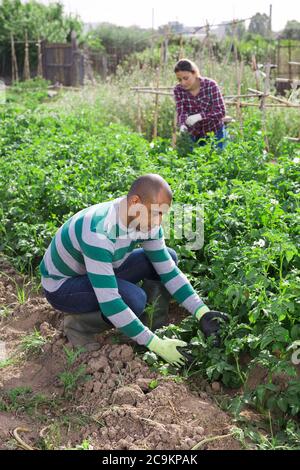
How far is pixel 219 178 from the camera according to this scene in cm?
518

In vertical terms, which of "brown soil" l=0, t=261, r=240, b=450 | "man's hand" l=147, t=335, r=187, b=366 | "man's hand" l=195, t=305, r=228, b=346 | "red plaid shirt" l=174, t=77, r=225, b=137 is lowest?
"brown soil" l=0, t=261, r=240, b=450

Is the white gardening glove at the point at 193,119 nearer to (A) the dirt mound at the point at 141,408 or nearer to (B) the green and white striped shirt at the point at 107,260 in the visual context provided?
(B) the green and white striped shirt at the point at 107,260

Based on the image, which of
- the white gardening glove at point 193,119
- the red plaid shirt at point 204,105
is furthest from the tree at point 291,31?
the white gardening glove at point 193,119

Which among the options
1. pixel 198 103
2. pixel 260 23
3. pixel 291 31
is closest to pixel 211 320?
pixel 198 103

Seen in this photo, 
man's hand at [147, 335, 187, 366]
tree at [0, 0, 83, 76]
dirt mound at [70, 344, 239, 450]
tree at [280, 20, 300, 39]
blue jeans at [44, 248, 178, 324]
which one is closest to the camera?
dirt mound at [70, 344, 239, 450]

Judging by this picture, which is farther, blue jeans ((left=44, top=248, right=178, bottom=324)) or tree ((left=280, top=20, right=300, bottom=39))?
tree ((left=280, top=20, right=300, bottom=39))

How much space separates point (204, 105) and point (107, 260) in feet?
12.4

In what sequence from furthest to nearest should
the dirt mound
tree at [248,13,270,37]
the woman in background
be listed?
tree at [248,13,270,37] → the woman in background → the dirt mound

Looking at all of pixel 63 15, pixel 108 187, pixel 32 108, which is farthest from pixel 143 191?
pixel 63 15

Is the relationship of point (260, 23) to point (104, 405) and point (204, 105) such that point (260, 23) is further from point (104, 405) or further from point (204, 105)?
point (104, 405)

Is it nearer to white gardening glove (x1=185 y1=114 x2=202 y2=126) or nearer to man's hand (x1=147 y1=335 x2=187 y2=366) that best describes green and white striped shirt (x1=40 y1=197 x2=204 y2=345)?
man's hand (x1=147 y1=335 x2=187 y2=366)

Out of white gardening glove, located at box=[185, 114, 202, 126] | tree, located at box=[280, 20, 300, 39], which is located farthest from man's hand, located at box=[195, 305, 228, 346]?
tree, located at box=[280, 20, 300, 39]

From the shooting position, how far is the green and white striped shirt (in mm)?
3268

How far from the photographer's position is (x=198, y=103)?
668 cm
